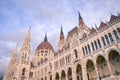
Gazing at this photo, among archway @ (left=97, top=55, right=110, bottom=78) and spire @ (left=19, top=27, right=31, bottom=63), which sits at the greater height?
spire @ (left=19, top=27, right=31, bottom=63)

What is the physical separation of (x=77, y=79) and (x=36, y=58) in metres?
39.8

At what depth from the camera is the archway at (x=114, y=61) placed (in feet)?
86.7

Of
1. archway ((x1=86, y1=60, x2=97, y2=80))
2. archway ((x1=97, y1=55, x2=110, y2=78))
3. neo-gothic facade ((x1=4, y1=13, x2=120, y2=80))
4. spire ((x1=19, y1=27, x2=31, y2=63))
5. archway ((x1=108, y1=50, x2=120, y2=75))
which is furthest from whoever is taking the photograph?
spire ((x1=19, y1=27, x2=31, y2=63))

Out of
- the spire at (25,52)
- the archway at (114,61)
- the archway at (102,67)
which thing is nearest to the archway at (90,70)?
the archway at (102,67)

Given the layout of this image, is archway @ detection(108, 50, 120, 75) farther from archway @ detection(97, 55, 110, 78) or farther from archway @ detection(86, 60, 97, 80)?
archway @ detection(86, 60, 97, 80)


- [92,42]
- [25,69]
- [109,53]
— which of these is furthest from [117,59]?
[25,69]

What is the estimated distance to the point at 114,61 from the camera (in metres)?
27.4

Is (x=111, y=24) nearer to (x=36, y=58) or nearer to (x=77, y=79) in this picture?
(x=77, y=79)

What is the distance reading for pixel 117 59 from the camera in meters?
27.0

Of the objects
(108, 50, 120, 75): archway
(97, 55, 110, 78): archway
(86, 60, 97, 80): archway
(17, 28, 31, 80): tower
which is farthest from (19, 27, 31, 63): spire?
(108, 50, 120, 75): archway

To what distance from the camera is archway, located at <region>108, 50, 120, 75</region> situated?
26434 millimetres

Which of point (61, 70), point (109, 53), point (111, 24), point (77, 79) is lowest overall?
point (77, 79)

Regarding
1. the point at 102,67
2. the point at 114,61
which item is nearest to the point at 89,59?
the point at 102,67

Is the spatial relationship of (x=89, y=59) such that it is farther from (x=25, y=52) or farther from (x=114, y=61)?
(x=25, y=52)
